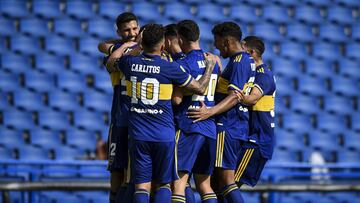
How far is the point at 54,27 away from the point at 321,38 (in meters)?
5.23

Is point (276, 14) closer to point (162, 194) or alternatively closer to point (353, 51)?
point (353, 51)

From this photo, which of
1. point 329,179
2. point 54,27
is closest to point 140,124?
point 329,179

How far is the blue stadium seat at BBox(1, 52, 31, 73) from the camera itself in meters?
15.1

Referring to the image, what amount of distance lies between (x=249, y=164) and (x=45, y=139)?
657 centimetres

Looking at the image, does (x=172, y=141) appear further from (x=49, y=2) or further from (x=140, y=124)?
(x=49, y=2)

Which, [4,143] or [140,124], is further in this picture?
[4,143]

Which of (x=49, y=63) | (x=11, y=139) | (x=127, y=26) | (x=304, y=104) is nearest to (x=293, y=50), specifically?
(x=304, y=104)

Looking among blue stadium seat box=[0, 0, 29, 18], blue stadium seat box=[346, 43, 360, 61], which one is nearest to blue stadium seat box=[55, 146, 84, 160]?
blue stadium seat box=[0, 0, 29, 18]

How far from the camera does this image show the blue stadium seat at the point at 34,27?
50.3ft

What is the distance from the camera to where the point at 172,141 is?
7.83 metres

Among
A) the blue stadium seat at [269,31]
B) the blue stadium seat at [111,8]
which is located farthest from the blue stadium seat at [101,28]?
the blue stadium seat at [269,31]

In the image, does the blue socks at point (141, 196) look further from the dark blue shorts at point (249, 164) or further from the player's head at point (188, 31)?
the player's head at point (188, 31)

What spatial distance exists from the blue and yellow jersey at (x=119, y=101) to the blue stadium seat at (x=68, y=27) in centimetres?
703

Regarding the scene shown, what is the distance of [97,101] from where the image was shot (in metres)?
14.9
